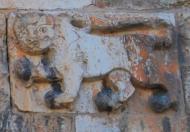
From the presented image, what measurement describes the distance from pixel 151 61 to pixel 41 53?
0.39m

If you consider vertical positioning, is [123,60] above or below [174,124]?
above

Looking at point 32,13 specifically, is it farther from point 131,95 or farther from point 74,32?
point 131,95

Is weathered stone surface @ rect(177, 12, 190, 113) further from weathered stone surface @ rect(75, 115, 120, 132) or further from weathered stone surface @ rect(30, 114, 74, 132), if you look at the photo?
weathered stone surface @ rect(30, 114, 74, 132)

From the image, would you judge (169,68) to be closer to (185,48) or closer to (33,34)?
(185,48)

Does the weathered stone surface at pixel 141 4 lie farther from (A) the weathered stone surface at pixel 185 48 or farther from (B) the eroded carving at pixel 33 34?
(B) the eroded carving at pixel 33 34

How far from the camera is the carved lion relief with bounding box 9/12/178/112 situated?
298cm

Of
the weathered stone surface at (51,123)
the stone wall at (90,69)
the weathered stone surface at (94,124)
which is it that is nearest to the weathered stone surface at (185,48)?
the stone wall at (90,69)

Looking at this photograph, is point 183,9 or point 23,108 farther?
point 183,9

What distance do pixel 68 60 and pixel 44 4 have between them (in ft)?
0.79

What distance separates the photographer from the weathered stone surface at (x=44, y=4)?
10.1ft

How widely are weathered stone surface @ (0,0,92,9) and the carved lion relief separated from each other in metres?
0.05

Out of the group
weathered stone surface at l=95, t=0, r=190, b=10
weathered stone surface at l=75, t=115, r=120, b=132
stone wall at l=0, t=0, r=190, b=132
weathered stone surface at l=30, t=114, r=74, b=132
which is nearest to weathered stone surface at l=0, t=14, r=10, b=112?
stone wall at l=0, t=0, r=190, b=132

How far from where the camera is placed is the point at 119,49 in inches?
121

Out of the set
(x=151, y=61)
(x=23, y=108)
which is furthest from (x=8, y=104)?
(x=151, y=61)
